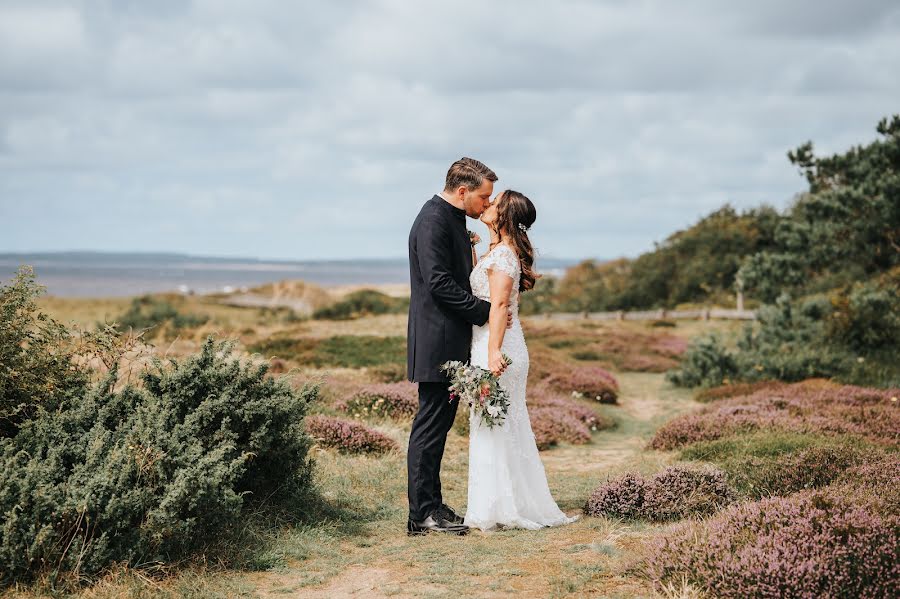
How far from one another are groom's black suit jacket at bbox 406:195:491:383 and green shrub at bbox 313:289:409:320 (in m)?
33.7

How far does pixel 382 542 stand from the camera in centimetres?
639

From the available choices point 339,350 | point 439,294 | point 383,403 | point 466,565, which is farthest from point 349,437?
point 339,350

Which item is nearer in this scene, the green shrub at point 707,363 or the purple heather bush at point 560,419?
the purple heather bush at point 560,419

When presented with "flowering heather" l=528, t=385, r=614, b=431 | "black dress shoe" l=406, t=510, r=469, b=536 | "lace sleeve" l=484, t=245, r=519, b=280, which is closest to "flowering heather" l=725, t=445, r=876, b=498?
"black dress shoe" l=406, t=510, r=469, b=536

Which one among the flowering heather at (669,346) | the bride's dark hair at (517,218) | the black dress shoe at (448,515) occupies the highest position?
the bride's dark hair at (517,218)

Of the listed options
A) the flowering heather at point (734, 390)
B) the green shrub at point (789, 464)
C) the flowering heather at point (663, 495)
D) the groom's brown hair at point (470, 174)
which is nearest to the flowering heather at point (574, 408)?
the flowering heather at point (734, 390)

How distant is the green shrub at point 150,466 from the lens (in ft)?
16.3

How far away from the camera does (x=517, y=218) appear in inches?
260

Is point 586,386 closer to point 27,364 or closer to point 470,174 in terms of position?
point 470,174

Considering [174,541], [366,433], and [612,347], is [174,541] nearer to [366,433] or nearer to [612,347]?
[366,433]

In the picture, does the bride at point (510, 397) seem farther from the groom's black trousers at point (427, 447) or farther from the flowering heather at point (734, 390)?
the flowering heather at point (734, 390)

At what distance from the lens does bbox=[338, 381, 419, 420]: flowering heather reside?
12.1 metres

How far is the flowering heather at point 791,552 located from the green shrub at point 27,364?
14.9 feet

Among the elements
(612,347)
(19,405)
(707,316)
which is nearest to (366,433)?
(19,405)
